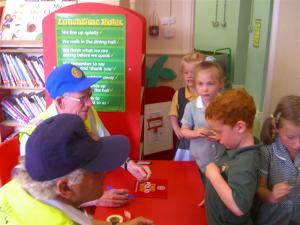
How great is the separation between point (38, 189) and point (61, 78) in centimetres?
99

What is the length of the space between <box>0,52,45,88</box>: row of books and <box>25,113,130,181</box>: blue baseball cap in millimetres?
2233

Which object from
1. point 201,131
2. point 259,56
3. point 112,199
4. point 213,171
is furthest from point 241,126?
point 259,56

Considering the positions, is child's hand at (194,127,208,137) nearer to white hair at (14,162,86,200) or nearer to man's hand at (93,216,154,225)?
man's hand at (93,216,154,225)

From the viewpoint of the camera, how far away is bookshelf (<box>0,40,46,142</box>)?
9.58ft

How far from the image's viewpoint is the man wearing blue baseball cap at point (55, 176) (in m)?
0.80

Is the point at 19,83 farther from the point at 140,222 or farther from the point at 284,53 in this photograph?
the point at 284,53

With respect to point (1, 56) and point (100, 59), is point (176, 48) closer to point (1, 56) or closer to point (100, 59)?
point (100, 59)

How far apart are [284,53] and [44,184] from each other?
111 inches

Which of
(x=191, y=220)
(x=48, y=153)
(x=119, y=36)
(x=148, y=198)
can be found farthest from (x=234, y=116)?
(x=119, y=36)

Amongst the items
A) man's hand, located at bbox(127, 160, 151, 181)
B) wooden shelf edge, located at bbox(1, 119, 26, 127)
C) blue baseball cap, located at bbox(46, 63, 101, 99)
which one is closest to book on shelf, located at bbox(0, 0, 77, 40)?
wooden shelf edge, located at bbox(1, 119, 26, 127)

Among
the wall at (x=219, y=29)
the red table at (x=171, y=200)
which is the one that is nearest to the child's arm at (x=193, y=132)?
the red table at (x=171, y=200)

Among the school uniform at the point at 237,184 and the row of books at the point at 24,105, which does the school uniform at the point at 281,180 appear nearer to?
the school uniform at the point at 237,184

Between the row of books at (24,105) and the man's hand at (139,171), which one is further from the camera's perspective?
the row of books at (24,105)

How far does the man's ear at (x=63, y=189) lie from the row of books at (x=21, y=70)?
88.9 inches
